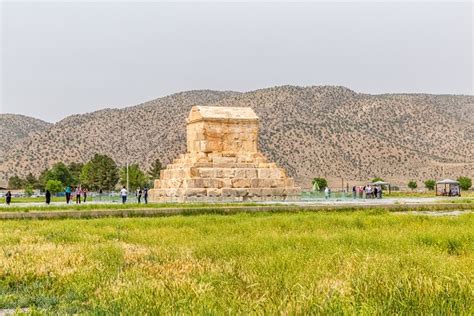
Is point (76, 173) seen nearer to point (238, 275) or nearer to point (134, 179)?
point (134, 179)

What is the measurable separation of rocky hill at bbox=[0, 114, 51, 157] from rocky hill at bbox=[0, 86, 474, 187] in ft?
34.9

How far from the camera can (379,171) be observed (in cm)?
8725

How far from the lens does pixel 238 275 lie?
665cm

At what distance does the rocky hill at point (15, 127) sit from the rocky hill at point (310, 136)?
1065 centimetres

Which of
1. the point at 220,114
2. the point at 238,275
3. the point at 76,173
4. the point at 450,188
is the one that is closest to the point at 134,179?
the point at 76,173

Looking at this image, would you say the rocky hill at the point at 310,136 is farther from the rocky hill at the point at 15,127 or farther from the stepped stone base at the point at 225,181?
the stepped stone base at the point at 225,181

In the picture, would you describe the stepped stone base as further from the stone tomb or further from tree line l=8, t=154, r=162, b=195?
tree line l=8, t=154, r=162, b=195

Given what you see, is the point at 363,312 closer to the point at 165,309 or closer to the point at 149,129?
the point at 165,309

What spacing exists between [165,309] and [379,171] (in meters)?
84.7

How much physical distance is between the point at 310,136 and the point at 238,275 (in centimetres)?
8674

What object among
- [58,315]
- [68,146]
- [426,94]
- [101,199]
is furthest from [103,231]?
[426,94]

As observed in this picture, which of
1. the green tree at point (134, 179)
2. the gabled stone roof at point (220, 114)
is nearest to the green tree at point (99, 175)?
the green tree at point (134, 179)

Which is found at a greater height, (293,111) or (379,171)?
(293,111)

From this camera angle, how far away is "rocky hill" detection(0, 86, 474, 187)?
87.9 metres
